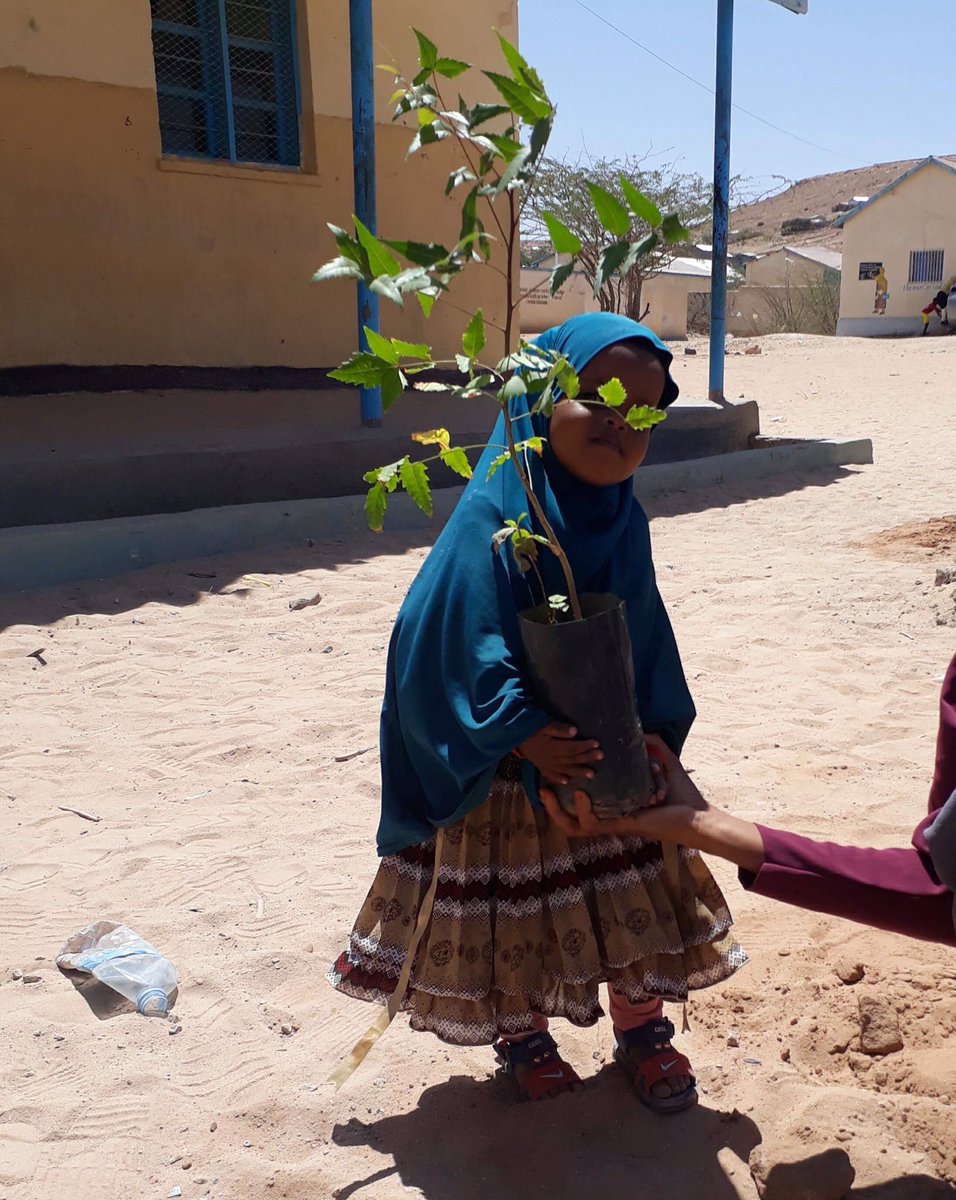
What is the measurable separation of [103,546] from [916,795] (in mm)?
4098

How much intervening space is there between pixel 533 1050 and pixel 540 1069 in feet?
0.11

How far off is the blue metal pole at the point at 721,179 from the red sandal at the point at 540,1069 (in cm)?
891

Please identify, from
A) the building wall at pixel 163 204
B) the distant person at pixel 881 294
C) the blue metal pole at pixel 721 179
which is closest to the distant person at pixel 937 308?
the distant person at pixel 881 294

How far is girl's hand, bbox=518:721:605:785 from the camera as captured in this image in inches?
68.2

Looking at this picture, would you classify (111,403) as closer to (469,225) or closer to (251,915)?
(251,915)

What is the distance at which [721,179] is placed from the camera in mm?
10469

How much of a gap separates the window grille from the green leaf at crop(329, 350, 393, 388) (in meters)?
31.9

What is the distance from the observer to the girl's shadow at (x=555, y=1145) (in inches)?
76.0

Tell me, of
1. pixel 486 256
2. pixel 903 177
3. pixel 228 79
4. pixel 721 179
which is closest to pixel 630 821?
pixel 486 256

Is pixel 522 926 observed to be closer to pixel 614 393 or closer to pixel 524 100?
pixel 614 393

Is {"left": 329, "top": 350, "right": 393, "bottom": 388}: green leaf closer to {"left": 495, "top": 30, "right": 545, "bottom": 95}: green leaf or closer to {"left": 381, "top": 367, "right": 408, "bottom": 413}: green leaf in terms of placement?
{"left": 381, "top": 367, "right": 408, "bottom": 413}: green leaf

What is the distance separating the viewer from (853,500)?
8.46 meters

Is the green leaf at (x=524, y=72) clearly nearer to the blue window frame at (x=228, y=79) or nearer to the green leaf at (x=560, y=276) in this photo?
the green leaf at (x=560, y=276)

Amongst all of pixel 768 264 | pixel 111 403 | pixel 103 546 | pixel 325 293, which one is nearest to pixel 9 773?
pixel 103 546
